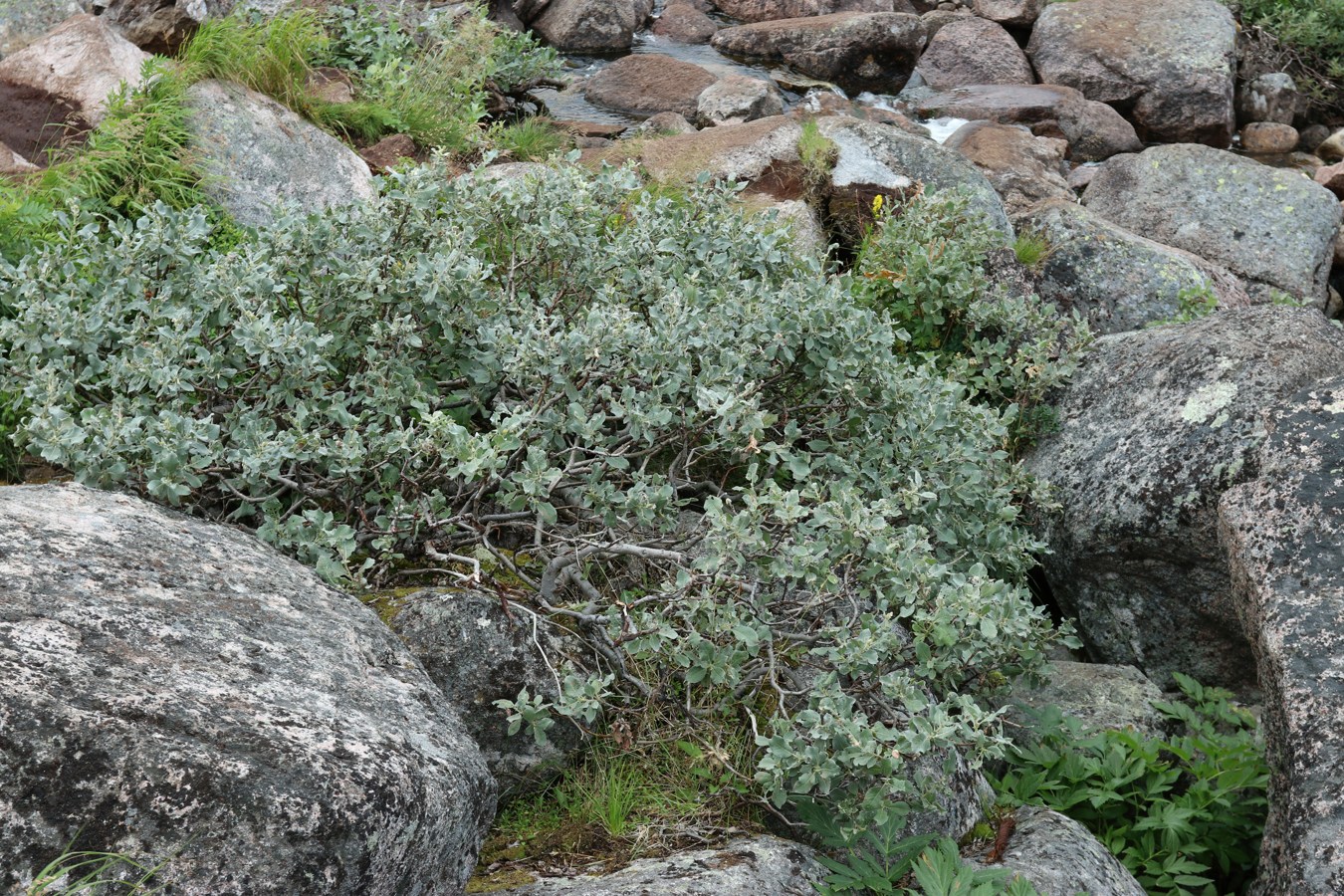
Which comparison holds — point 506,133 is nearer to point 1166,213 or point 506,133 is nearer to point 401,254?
point 401,254

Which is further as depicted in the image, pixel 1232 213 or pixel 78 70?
pixel 1232 213

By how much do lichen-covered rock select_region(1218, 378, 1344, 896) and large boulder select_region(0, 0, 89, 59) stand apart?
7.89m

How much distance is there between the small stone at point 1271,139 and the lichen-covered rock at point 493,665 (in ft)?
48.4

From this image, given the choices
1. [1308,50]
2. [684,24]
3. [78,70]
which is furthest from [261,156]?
[1308,50]

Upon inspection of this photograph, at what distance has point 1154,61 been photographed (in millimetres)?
15109

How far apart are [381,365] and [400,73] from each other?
4.86 meters

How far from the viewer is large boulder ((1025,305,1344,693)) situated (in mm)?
5027

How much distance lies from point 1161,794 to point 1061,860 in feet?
2.98

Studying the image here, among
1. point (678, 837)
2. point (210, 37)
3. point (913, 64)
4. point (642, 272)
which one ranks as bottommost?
point (913, 64)

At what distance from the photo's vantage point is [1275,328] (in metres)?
5.42

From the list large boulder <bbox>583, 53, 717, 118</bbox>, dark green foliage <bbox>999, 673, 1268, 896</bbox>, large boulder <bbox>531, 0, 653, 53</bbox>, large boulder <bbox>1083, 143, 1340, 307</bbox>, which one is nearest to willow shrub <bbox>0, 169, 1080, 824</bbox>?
dark green foliage <bbox>999, 673, 1268, 896</bbox>

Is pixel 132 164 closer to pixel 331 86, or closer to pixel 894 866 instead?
pixel 331 86

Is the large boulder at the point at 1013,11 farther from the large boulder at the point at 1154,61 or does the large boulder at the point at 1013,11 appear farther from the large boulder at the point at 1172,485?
the large boulder at the point at 1172,485

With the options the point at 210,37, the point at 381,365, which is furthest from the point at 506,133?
the point at 381,365
